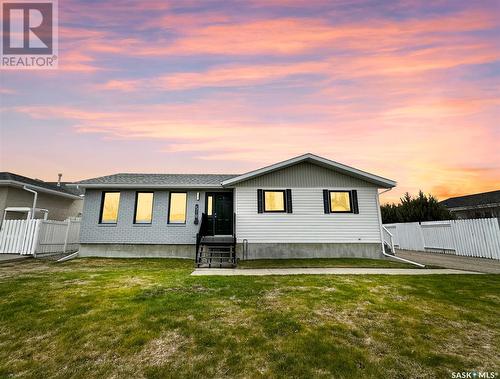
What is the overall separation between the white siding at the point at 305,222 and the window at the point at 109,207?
7.38 meters

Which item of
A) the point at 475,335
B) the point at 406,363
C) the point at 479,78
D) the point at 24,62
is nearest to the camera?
the point at 406,363

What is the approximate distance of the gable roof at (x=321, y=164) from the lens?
1260cm

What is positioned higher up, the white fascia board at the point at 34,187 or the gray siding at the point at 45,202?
the white fascia board at the point at 34,187

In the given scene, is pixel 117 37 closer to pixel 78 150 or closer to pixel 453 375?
pixel 78 150

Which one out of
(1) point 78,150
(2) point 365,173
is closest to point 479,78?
(2) point 365,173

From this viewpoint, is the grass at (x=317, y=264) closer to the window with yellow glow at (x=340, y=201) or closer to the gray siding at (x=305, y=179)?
the window with yellow glow at (x=340, y=201)

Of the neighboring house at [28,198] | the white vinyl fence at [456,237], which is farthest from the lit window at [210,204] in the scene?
the white vinyl fence at [456,237]

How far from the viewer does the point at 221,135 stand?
55.1 ft

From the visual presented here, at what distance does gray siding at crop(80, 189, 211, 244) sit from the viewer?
12.9m

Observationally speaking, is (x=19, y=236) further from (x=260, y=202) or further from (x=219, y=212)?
(x=260, y=202)

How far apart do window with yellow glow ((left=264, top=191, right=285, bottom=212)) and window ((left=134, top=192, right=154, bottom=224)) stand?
6.96m

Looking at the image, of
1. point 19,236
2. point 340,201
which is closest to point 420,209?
point 340,201

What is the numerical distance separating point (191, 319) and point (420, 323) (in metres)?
4.37

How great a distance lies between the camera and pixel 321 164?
1337 cm
